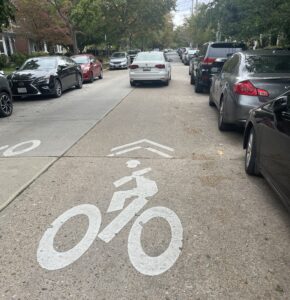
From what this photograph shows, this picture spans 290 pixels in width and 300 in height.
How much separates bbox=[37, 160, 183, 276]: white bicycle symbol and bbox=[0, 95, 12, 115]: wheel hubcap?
6258 millimetres

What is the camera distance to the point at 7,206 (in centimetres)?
420

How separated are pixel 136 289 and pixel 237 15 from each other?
13.7 m

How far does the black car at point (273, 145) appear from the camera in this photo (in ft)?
11.3

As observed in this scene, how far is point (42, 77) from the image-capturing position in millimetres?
12633

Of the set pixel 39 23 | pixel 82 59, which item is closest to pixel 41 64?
pixel 82 59

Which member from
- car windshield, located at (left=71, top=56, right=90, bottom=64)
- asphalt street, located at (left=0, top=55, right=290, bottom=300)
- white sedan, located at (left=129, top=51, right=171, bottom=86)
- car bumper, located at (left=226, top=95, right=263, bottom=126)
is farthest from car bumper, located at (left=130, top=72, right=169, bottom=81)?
car bumper, located at (left=226, top=95, right=263, bottom=126)

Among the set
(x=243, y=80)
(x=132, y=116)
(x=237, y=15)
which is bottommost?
(x=132, y=116)

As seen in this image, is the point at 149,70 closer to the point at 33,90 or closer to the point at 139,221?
the point at 33,90

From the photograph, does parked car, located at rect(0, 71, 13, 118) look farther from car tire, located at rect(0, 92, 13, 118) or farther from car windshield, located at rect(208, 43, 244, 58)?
car windshield, located at rect(208, 43, 244, 58)

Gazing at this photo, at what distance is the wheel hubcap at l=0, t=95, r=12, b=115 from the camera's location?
9.58m

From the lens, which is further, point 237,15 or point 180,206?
point 237,15

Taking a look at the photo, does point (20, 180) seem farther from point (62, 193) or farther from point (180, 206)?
point (180, 206)

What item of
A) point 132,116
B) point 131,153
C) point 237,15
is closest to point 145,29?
point 237,15

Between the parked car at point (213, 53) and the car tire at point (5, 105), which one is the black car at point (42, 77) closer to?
the car tire at point (5, 105)
